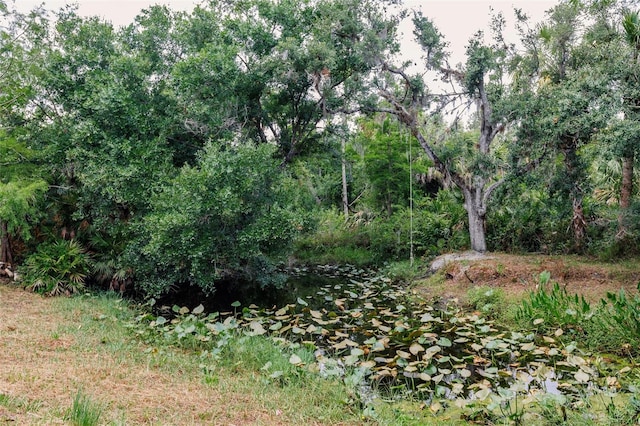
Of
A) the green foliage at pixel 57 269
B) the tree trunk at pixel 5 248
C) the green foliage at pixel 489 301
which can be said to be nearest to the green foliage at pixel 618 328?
the green foliage at pixel 489 301

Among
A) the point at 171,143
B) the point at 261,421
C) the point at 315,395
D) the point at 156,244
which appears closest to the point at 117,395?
the point at 261,421

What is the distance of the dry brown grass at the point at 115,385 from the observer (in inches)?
126

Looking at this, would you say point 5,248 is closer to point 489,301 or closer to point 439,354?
point 439,354

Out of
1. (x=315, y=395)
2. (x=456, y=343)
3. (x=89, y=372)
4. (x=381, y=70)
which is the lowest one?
(x=456, y=343)

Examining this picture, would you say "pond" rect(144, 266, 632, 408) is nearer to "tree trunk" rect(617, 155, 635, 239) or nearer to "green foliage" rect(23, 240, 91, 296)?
"green foliage" rect(23, 240, 91, 296)

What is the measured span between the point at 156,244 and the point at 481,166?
8.77 metres

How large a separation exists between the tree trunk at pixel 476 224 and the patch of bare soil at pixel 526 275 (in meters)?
0.82

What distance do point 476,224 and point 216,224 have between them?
8.03 m

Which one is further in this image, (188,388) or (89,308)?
(89,308)

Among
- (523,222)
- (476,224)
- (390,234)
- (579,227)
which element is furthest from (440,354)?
(390,234)

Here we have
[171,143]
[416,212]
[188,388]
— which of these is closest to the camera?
[188,388]

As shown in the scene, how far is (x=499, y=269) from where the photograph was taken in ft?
33.1

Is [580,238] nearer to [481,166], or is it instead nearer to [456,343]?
[481,166]

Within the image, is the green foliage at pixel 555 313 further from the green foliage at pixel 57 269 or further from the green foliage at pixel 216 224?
the green foliage at pixel 57 269
